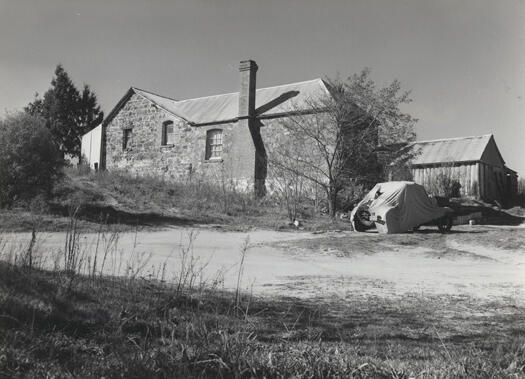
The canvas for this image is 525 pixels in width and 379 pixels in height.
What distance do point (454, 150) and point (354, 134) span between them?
1165 centimetres

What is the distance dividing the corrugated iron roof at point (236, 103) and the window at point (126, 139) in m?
2.93

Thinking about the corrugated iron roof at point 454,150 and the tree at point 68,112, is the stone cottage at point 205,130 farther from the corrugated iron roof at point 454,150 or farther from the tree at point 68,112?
the corrugated iron roof at point 454,150

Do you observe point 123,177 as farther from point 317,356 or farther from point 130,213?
point 317,356

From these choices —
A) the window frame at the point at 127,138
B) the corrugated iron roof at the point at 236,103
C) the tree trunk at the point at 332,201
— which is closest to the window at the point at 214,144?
the corrugated iron roof at the point at 236,103

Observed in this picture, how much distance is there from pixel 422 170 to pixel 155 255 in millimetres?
23616

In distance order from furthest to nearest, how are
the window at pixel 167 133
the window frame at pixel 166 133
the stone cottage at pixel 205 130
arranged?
1. the window at pixel 167 133
2. the window frame at pixel 166 133
3. the stone cottage at pixel 205 130

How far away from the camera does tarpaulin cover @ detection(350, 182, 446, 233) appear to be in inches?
615

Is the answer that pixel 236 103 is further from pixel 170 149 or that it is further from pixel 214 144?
pixel 170 149

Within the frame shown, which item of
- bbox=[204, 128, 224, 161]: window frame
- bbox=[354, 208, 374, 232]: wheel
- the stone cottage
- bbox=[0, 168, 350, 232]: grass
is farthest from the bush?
bbox=[204, 128, 224, 161]: window frame

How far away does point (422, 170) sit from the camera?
29.8 m

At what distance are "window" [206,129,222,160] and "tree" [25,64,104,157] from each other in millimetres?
13403

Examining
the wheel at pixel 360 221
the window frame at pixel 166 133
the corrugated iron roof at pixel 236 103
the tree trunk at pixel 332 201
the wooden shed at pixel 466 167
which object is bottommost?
the wheel at pixel 360 221

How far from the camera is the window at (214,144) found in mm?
29328

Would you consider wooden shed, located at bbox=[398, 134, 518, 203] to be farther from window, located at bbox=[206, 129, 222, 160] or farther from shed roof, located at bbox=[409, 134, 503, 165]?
window, located at bbox=[206, 129, 222, 160]
